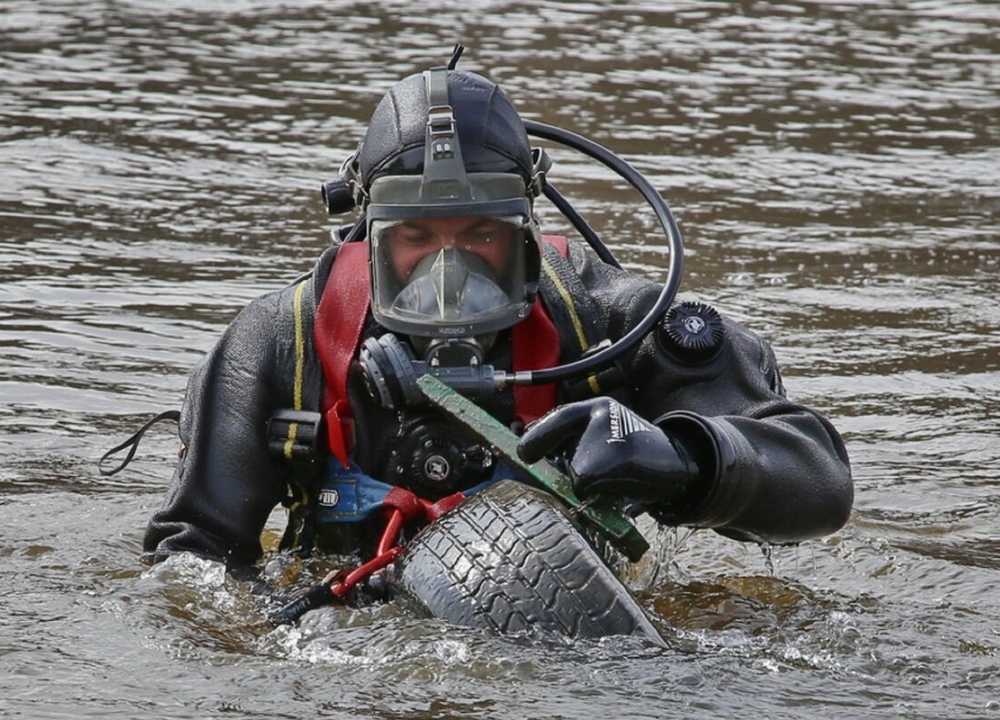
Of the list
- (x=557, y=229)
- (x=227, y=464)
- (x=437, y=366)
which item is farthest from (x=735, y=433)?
(x=557, y=229)

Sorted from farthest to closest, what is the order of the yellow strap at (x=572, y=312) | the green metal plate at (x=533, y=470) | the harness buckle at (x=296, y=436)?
1. the yellow strap at (x=572, y=312)
2. the harness buckle at (x=296, y=436)
3. the green metal plate at (x=533, y=470)

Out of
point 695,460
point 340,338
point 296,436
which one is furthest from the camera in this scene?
point 340,338

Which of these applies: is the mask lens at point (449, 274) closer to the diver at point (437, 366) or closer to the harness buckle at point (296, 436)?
the diver at point (437, 366)

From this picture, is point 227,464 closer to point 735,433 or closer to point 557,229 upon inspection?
point 735,433

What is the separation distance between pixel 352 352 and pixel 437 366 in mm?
284

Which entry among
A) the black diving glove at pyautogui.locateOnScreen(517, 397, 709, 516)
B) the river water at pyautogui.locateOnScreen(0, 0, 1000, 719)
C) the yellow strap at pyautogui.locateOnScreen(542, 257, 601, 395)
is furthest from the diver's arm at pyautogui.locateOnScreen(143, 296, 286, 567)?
the black diving glove at pyautogui.locateOnScreen(517, 397, 709, 516)

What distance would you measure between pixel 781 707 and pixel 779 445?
26.9 inches

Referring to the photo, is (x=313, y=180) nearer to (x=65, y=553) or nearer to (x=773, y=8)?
(x=65, y=553)

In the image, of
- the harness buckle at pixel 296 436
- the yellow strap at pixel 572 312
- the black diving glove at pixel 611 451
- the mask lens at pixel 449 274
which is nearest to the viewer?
the black diving glove at pixel 611 451

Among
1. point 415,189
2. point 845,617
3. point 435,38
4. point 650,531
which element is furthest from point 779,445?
point 435,38

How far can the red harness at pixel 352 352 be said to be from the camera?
4.48 metres

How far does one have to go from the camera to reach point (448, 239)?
4.33 metres

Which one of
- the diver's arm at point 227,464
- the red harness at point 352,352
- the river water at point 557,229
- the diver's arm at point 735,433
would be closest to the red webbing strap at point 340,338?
the red harness at point 352,352

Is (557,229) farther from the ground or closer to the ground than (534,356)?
closer to the ground
